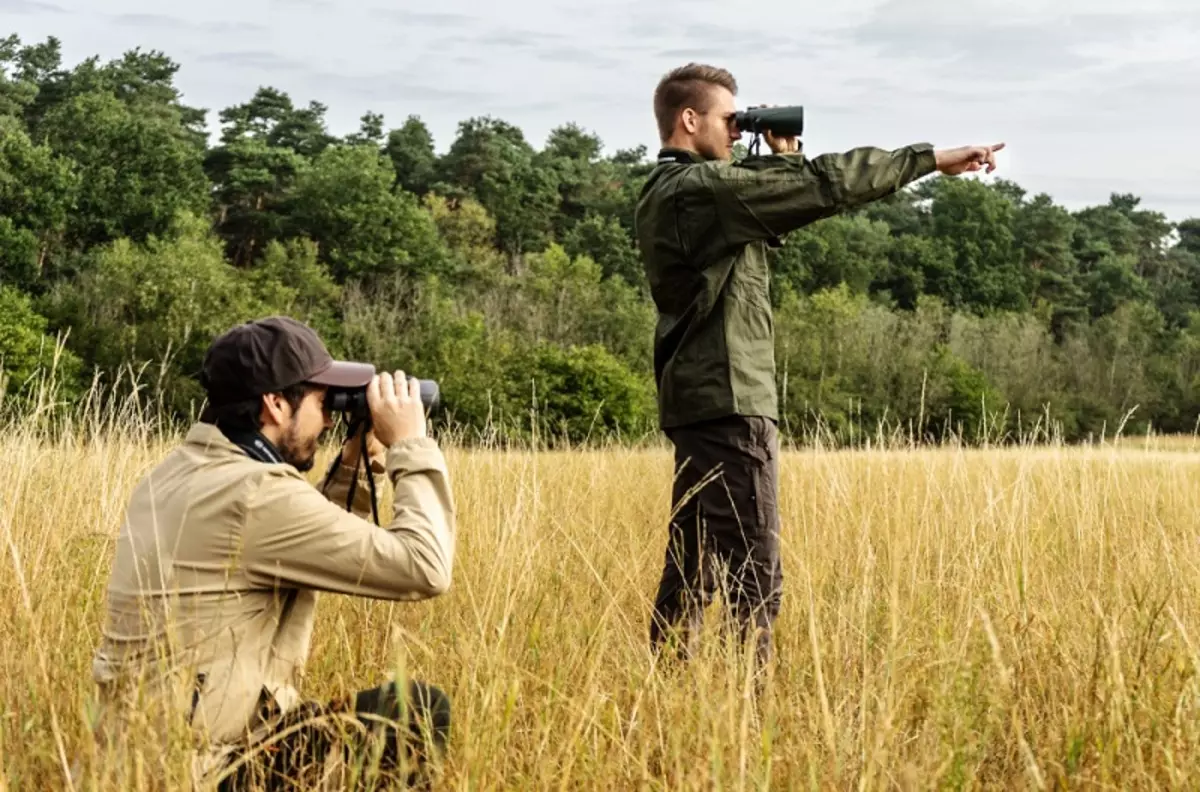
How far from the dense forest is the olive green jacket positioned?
30.9 meters

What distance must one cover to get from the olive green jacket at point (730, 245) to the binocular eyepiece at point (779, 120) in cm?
14

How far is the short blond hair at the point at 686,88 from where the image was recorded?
145 inches

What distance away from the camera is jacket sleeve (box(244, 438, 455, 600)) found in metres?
2.25

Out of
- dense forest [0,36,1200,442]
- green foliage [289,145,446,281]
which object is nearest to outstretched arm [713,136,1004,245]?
dense forest [0,36,1200,442]

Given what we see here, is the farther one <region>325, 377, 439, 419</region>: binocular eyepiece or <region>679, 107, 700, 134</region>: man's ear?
<region>679, 107, 700, 134</region>: man's ear

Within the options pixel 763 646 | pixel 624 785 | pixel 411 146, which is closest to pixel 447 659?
pixel 763 646

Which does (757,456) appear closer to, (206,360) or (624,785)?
(624,785)

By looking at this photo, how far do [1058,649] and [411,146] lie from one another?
82.2m

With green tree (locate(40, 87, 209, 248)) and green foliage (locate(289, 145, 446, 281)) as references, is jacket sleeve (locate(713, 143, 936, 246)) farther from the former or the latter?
green foliage (locate(289, 145, 446, 281))

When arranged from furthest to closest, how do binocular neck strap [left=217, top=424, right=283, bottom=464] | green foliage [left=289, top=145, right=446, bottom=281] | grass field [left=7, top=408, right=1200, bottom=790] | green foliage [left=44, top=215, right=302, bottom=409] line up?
green foliage [left=289, top=145, right=446, bottom=281] → green foliage [left=44, top=215, right=302, bottom=409] → binocular neck strap [left=217, top=424, right=283, bottom=464] → grass field [left=7, top=408, right=1200, bottom=790]

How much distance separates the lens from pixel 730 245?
3498 mm

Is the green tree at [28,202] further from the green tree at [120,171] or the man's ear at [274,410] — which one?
the man's ear at [274,410]

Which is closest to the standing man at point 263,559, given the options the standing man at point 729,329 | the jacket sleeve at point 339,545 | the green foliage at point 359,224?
the jacket sleeve at point 339,545

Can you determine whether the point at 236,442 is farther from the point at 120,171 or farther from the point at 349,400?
the point at 120,171
